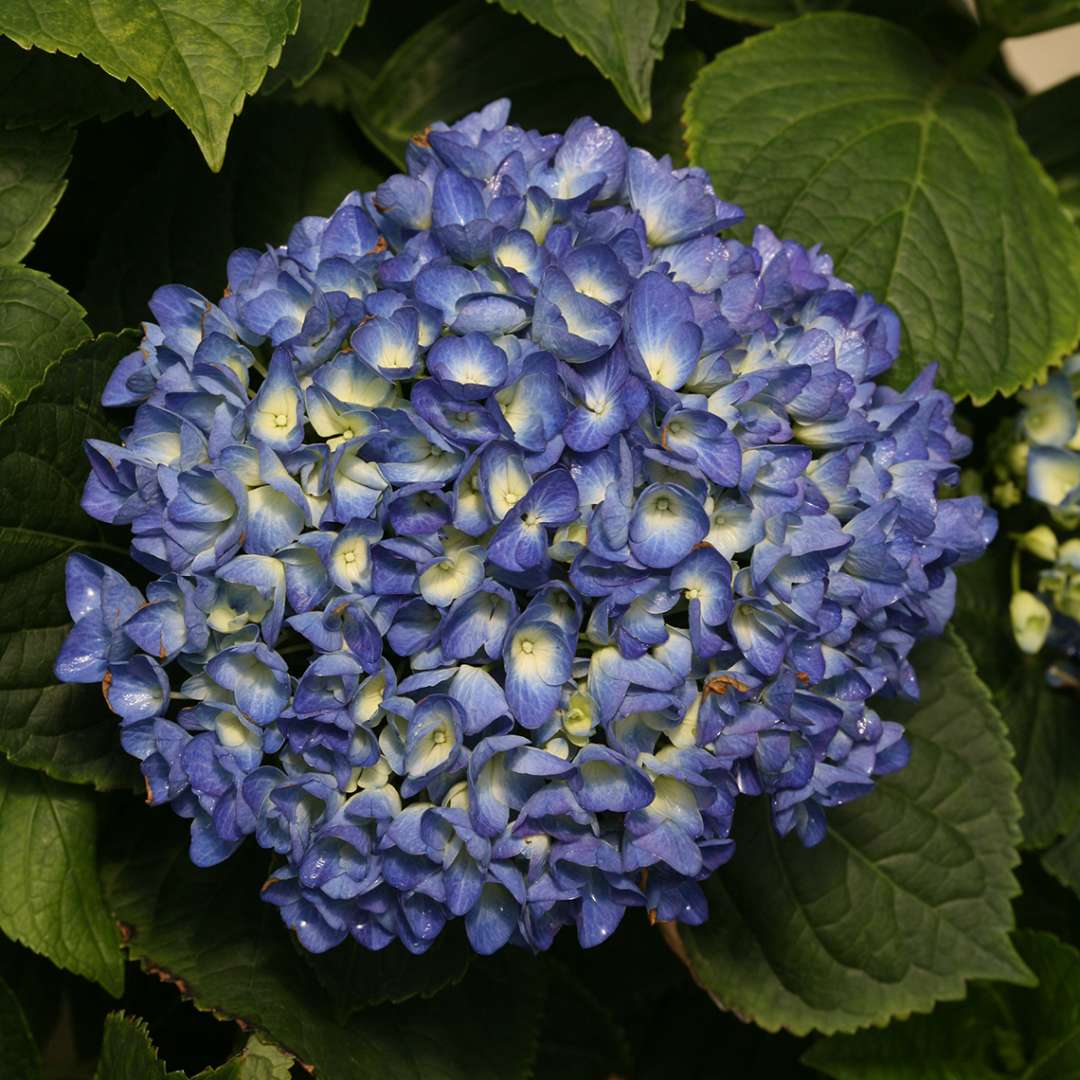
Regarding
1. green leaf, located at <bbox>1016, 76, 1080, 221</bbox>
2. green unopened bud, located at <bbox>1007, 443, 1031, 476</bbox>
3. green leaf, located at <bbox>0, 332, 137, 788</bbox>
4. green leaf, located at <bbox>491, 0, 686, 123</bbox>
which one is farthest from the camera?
green leaf, located at <bbox>1016, 76, 1080, 221</bbox>

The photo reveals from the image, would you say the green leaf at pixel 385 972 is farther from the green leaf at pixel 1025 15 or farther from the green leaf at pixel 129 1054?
the green leaf at pixel 1025 15

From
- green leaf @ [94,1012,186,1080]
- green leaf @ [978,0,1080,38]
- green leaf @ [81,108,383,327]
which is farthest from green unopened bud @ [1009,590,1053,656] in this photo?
green leaf @ [94,1012,186,1080]

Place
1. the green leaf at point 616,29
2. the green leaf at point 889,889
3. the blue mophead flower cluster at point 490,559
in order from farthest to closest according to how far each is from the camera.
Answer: the green leaf at point 889,889 → the green leaf at point 616,29 → the blue mophead flower cluster at point 490,559

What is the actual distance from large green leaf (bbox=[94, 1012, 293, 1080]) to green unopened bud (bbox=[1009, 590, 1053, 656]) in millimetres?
687

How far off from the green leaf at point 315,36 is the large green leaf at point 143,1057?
0.67 metres

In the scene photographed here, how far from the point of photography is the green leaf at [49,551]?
89 centimetres

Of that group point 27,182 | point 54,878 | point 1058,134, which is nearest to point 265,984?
point 54,878

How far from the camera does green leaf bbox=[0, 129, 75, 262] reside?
979mm

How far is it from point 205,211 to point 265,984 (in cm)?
58

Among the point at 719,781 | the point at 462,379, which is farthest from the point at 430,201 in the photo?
the point at 719,781

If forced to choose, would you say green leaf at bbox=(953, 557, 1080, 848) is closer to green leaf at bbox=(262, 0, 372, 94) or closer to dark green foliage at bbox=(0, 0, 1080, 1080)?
dark green foliage at bbox=(0, 0, 1080, 1080)

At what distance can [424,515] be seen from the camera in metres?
0.75

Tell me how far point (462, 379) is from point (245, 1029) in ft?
1.52

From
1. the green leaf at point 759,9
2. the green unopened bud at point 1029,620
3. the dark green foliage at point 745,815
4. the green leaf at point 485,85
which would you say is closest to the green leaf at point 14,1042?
the dark green foliage at point 745,815
